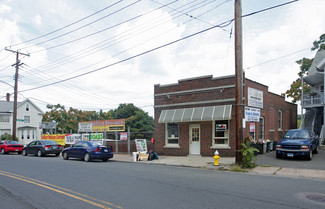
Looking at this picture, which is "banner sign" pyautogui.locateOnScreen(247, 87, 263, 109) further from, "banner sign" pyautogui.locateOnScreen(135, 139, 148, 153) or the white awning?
"banner sign" pyautogui.locateOnScreen(135, 139, 148, 153)

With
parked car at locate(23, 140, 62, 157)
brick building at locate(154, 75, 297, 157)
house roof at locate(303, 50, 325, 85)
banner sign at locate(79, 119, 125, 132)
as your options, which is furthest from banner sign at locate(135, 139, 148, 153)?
house roof at locate(303, 50, 325, 85)

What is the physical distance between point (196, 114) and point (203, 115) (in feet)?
1.88

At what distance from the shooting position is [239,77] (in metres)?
12.5

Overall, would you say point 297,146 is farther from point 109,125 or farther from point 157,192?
point 109,125

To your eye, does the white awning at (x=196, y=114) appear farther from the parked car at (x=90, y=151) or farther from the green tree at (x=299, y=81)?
the green tree at (x=299, y=81)

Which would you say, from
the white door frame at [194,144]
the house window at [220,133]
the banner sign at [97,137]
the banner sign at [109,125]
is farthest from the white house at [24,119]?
the house window at [220,133]

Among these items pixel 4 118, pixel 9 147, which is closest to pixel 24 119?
pixel 4 118

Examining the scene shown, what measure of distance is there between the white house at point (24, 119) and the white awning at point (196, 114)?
108ft

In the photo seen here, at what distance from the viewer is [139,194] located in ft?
23.5

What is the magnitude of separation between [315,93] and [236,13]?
61.1ft

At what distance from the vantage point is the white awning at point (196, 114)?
16.2m

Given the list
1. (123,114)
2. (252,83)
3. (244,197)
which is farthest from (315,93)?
(123,114)

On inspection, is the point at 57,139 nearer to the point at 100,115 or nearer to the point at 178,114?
the point at 178,114

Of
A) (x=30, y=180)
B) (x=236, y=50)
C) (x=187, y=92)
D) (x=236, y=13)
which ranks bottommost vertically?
(x=30, y=180)
